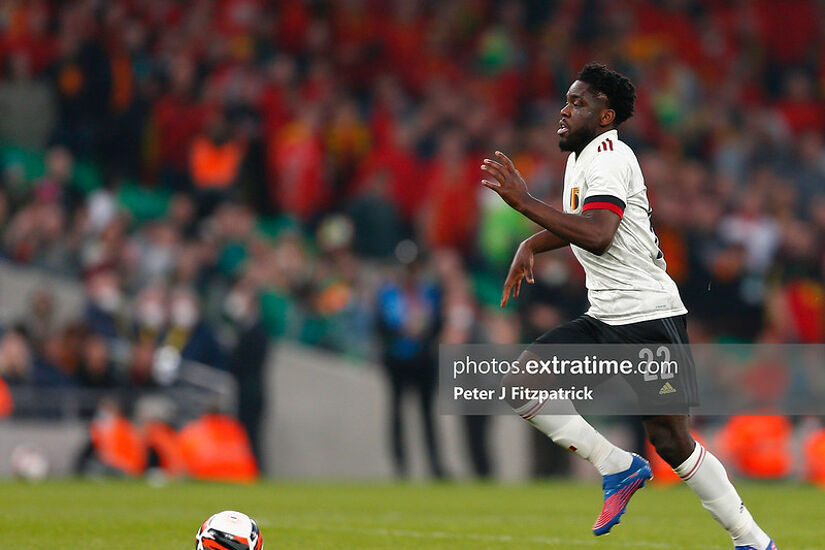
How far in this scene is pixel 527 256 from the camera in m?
6.85

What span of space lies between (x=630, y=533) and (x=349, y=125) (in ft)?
28.0

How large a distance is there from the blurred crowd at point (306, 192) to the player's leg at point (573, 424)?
7.15 meters

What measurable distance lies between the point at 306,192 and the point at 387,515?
6.67 metres

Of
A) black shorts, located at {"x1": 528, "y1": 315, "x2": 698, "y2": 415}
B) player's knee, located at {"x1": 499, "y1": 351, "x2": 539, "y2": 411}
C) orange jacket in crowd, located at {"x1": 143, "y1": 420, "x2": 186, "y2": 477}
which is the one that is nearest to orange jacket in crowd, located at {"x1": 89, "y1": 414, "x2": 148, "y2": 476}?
orange jacket in crowd, located at {"x1": 143, "y1": 420, "x2": 186, "y2": 477}

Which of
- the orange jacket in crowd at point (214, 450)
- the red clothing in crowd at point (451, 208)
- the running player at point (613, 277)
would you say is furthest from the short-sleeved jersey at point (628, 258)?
the red clothing in crowd at point (451, 208)

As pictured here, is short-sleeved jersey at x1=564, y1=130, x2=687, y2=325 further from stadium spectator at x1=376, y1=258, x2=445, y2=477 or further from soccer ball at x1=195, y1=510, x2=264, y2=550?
stadium spectator at x1=376, y1=258, x2=445, y2=477

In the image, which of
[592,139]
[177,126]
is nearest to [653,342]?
[592,139]

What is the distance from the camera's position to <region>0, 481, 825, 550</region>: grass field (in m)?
7.79

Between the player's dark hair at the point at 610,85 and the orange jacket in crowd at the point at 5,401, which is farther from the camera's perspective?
the orange jacket in crowd at the point at 5,401

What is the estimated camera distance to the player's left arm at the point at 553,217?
619 cm

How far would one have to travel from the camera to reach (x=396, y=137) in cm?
1672

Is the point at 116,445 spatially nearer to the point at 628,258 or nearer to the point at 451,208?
the point at 451,208

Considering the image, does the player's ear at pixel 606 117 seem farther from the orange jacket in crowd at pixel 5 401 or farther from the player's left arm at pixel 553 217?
the orange jacket in crowd at pixel 5 401

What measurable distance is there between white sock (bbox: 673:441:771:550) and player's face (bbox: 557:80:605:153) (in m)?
1.47
